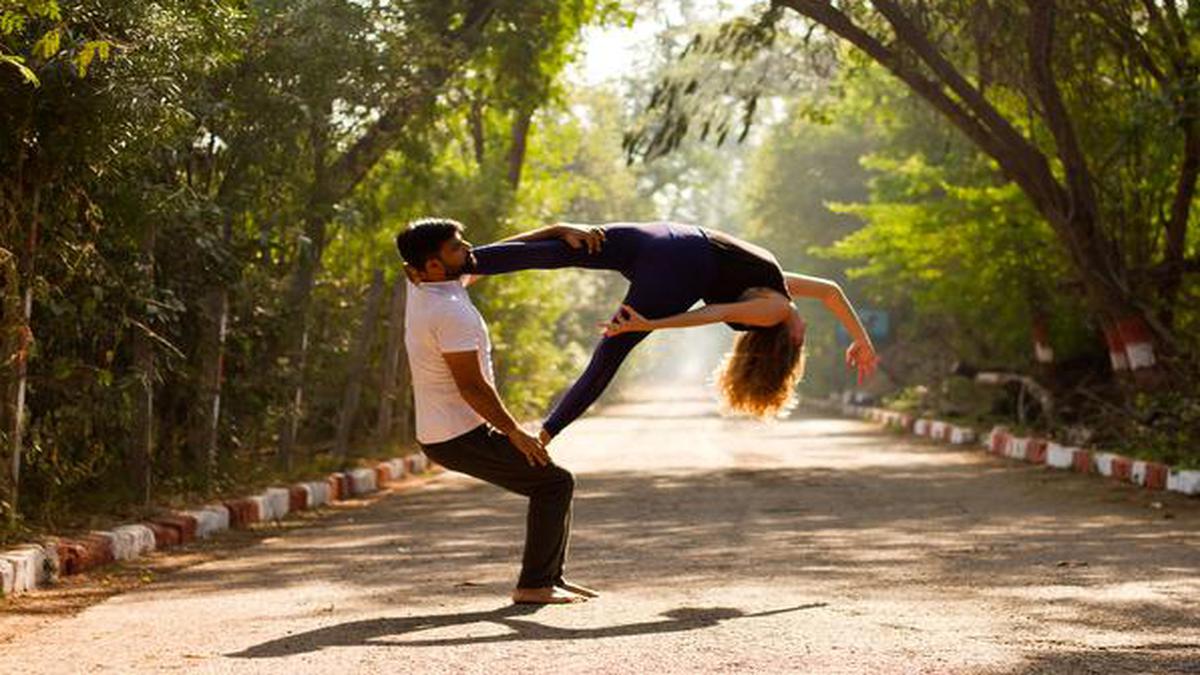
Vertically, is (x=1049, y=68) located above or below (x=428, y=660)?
above

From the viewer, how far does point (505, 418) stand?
7.85m

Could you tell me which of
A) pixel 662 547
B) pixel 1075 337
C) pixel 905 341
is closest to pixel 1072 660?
pixel 662 547

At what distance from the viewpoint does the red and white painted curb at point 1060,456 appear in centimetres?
1696

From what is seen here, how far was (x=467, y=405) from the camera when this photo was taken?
8.09 m

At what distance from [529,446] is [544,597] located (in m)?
0.71

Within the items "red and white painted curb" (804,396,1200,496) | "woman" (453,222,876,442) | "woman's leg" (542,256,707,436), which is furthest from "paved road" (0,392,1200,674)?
"woman" (453,222,876,442)

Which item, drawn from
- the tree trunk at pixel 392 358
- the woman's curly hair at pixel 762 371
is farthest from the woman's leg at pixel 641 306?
the tree trunk at pixel 392 358

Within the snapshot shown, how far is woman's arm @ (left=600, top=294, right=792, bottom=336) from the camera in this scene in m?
8.22

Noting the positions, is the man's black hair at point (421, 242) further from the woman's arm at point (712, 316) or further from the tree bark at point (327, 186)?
the tree bark at point (327, 186)

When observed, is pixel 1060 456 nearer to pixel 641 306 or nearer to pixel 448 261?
pixel 641 306

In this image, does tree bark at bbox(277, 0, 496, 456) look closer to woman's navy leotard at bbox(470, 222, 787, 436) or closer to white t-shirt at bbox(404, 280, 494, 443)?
woman's navy leotard at bbox(470, 222, 787, 436)

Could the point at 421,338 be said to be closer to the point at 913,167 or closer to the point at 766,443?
the point at 766,443

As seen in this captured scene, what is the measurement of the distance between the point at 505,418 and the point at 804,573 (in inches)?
93.7

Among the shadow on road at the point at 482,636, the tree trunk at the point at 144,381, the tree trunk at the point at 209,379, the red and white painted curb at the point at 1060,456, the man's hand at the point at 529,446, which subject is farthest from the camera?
the red and white painted curb at the point at 1060,456
